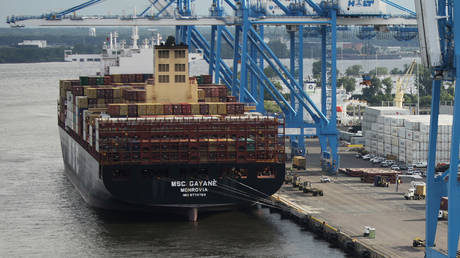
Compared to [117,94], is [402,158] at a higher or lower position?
lower

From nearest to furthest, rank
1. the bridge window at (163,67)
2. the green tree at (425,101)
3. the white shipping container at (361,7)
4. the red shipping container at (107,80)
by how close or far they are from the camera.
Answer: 1. the bridge window at (163,67)
2. the white shipping container at (361,7)
3. the red shipping container at (107,80)
4. the green tree at (425,101)

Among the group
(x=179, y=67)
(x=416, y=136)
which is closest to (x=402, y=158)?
(x=416, y=136)

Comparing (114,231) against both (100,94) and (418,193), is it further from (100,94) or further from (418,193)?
(418,193)

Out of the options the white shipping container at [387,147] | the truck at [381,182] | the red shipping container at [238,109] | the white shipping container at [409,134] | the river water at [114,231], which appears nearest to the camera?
the river water at [114,231]

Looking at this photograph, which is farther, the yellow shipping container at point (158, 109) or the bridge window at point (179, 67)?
the bridge window at point (179, 67)

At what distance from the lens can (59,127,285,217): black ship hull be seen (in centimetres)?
4725

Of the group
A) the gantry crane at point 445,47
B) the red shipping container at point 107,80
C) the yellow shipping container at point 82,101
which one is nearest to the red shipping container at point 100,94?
the yellow shipping container at point 82,101

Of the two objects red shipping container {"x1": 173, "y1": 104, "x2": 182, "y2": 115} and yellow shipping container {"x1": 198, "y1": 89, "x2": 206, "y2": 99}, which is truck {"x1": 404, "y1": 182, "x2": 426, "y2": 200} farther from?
yellow shipping container {"x1": 198, "y1": 89, "x2": 206, "y2": 99}

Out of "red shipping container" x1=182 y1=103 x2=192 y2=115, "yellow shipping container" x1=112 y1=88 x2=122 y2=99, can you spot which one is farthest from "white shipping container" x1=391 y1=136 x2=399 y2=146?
"red shipping container" x1=182 y1=103 x2=192 y2=115

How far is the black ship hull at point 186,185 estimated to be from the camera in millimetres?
47250

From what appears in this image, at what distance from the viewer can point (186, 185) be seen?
47250 mm

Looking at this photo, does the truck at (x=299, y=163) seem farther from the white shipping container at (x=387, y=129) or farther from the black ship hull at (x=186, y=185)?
the black ship hull at (x=186, y=185)

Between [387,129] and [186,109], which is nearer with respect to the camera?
[186,109]

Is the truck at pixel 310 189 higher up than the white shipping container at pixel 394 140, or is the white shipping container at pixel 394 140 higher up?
the white shipping container at pixel 394 140
